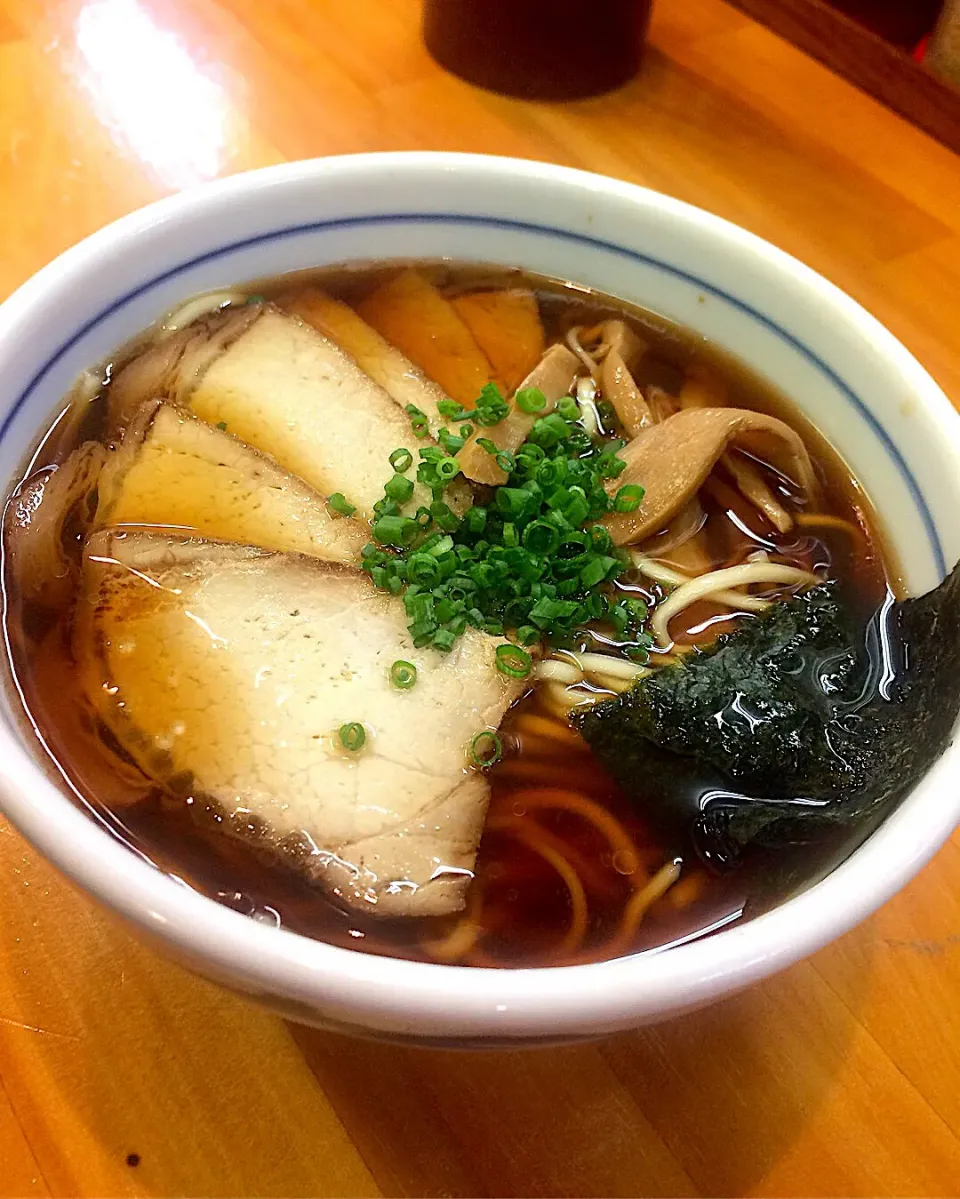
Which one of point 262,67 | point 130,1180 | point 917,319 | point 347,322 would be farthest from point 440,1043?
point 262,67

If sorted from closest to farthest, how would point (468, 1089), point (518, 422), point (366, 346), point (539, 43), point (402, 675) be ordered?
point (468, 1089) < point (402, 675) < point (518, 422) < point (366, 346) < point (539, 43)

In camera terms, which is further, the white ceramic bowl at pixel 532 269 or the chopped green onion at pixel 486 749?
the chopped green onion at pixel 486 749

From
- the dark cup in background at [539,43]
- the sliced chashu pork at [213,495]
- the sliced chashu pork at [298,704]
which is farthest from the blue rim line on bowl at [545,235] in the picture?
the dark cup in background at [539,43]

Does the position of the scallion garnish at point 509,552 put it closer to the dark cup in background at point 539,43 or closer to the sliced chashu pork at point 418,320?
the sliced chashu pork at point 418,320

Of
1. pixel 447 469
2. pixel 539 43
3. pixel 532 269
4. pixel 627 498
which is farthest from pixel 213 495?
pixel 539 43

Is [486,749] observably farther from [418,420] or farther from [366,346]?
[366,346]

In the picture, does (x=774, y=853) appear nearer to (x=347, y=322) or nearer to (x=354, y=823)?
(x=354, y=823)
